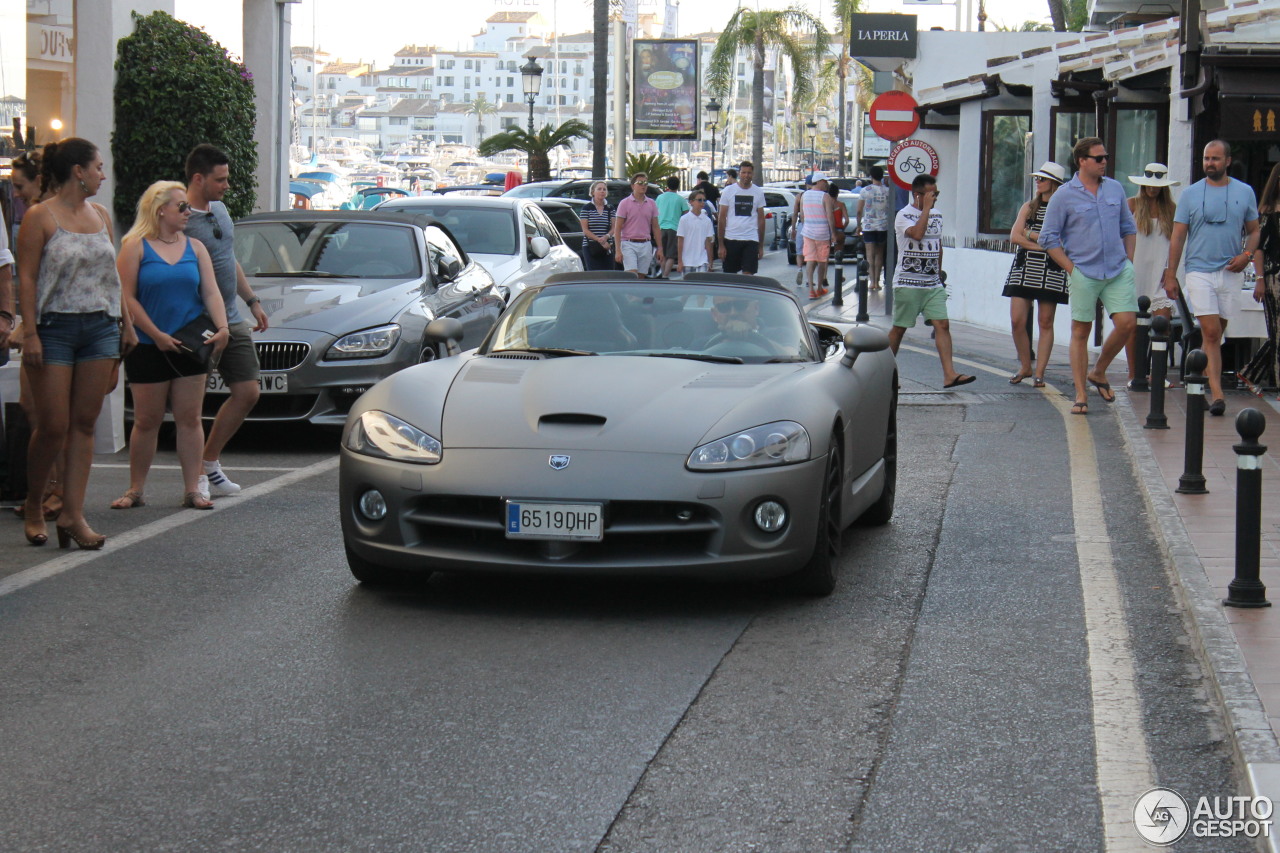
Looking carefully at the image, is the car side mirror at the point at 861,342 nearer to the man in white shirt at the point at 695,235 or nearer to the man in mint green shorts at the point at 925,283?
the man in mint green shorts at the point at 925,283

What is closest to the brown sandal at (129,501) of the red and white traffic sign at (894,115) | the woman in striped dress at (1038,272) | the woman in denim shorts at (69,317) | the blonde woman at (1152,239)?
the woman in denim shorts at (69,317)

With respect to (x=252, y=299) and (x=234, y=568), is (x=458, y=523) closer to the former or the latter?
(x=234, y=568)

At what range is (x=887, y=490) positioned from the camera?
7.83 meters

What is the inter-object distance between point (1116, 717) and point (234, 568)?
3711mm

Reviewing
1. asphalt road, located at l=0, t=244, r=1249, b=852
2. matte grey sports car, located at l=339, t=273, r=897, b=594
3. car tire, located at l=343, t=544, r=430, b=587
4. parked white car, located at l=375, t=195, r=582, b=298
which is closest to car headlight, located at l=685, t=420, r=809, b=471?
matte grey sports car, located at l=339, t=273, r=897, b=594

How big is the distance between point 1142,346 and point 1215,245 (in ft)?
7.01

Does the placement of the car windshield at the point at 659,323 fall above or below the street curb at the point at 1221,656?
above

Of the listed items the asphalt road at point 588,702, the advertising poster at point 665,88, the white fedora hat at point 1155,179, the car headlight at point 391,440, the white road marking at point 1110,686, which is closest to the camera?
the asphalt road at point 588,702

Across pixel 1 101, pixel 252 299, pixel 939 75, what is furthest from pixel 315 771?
pixel 939 75

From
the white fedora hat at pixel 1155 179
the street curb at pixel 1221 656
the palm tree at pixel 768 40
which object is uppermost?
the palm tree at pixel 768 40

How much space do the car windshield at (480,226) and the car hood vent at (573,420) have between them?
922 centimetres

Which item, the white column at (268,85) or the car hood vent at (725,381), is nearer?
the car hood vent at (725,381)

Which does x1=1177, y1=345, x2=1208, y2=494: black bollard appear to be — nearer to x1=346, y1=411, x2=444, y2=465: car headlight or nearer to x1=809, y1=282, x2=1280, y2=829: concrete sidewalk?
x1=809, y1=282, x2=1280, y2=829: concrete sidewalk

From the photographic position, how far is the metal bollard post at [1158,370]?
1027 centimetres
